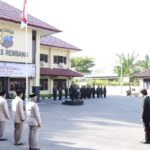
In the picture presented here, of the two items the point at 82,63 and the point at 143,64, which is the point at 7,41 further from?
the point at 82,63

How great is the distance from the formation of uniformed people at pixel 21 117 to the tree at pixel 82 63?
67.3 m

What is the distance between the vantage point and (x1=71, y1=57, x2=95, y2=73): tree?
257 feet

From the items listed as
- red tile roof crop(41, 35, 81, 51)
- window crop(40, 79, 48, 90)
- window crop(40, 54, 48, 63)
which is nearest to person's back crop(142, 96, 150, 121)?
red tile roof crop(41, 35, 81, 51)

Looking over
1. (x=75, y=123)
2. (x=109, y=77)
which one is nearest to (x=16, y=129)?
(x=75, y=123)

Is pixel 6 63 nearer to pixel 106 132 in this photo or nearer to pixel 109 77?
pixel 106 132

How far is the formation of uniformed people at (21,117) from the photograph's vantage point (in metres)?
9.24

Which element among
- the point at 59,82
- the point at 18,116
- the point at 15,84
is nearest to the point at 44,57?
A: the point at 59,82

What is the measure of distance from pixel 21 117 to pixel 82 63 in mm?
69285

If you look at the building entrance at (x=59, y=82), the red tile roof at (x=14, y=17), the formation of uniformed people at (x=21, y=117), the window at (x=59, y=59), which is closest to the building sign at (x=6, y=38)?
the red tile roof at (x=14, y=17)

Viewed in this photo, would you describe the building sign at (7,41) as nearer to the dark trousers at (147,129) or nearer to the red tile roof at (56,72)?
the red tile roof at (56,72)

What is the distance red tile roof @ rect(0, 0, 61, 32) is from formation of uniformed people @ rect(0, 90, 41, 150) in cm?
1390

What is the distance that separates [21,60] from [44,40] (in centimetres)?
1460

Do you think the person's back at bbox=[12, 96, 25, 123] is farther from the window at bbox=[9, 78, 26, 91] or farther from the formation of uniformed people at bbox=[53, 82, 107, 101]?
the formation of uniformed people at bbox=[53, 82, 107, 101]

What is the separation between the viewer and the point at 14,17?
81.8ft
